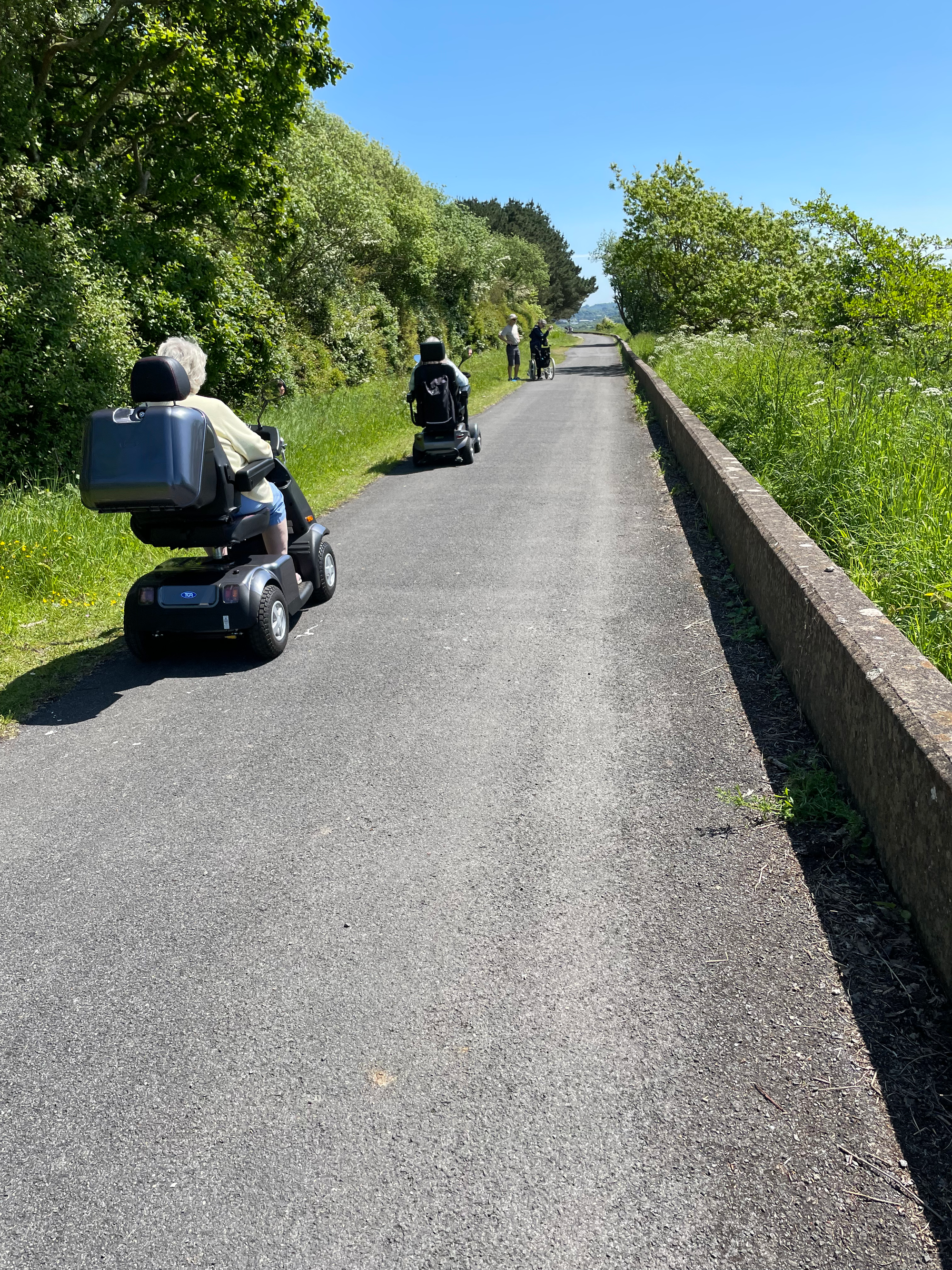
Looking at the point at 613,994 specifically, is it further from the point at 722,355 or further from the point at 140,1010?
the point at 722,355

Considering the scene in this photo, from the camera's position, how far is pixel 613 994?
2.79 meters

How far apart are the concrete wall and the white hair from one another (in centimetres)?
348

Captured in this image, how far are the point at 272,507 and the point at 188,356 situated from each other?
108 cm

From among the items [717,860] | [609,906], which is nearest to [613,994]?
[609,906]

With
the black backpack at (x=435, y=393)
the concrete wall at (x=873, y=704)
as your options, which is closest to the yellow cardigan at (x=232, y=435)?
the concrete wall at (x=873, y=704)

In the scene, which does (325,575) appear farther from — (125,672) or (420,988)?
(420,988)

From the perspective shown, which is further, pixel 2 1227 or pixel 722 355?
pixel 722 355

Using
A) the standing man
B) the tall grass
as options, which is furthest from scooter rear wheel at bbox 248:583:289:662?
the standing man

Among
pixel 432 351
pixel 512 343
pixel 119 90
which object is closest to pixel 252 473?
pixel 432 351

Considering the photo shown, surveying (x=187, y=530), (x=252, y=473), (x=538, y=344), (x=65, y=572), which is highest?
(x=538, y=344)

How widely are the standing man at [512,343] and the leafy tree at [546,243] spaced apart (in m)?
53.9

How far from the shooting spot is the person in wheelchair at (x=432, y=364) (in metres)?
12.1

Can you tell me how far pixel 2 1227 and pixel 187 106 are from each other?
14.8 m

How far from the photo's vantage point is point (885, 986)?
2.75 metres
